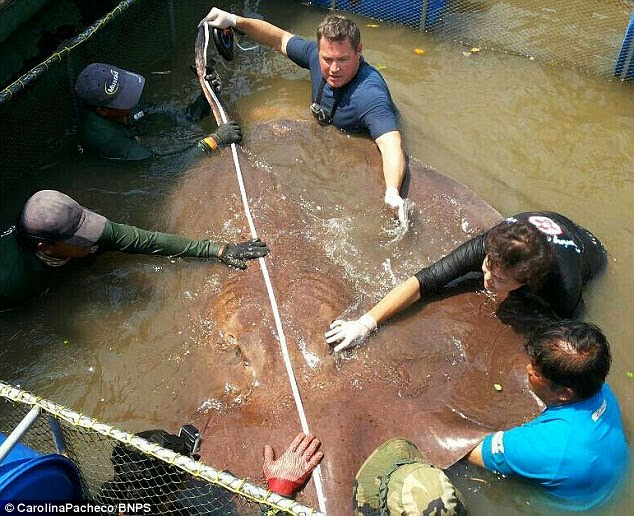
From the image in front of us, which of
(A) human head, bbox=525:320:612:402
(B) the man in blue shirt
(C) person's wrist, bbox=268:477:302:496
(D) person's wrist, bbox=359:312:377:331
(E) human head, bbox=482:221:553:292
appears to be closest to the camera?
(C) person's wrist, bbox=268:477:302:496

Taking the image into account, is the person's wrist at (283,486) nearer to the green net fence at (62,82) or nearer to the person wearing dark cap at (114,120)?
the person wearing dark cap at (114,120)

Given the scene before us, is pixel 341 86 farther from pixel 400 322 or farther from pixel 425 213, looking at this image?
pixel 400 322

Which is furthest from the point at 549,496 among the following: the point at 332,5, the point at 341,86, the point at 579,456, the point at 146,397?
the point at 332,5

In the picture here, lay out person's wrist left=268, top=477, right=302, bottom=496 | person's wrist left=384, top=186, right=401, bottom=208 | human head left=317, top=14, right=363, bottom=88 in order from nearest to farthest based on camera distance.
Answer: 1. person's wrist left=268, top=477, right=302, bottom=496
2. person's wrist left=384, top=186, right=401, bottom=208
3. human head left=317, top=14, right=363, bottom=88

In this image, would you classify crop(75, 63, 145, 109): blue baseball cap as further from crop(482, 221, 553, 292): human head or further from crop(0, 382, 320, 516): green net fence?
crop(482, 221, 553, 292): human head

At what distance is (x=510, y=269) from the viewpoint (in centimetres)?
385

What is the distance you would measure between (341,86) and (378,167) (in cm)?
104

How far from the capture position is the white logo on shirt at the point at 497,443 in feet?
11.9

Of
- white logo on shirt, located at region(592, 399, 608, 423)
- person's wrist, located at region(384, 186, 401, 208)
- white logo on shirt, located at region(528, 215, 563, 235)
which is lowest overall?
white logo on shirt, located at region(592, 399, 608, 423)

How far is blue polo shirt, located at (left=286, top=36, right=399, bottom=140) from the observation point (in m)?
5.62

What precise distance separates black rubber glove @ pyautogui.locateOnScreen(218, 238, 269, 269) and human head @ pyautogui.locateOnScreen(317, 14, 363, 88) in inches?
81.5

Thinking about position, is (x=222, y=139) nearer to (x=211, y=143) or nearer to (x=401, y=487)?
(x=211, y=143)

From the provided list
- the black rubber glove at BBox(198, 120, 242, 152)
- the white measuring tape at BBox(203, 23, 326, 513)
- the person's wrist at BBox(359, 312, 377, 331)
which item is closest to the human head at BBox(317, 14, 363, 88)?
the black rubber glove at BBox(198, 120, 242, 152)

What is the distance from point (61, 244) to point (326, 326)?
205cm
